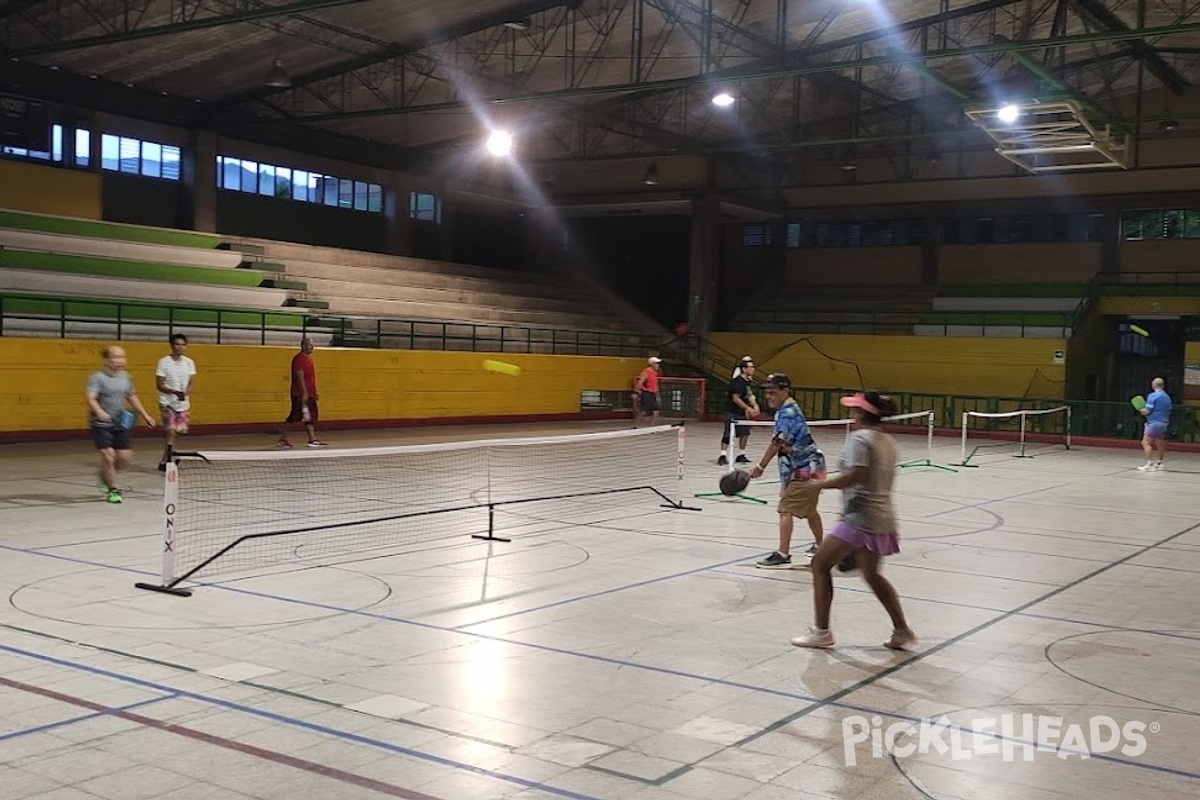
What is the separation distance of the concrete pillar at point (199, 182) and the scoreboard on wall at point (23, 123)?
18.1ft

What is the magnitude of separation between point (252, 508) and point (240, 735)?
8.96 metres

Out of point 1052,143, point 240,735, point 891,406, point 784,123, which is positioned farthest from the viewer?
point 784,123

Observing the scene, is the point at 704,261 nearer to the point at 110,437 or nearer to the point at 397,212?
the point at 397,212

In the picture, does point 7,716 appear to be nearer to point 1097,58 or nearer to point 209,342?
point 209,342

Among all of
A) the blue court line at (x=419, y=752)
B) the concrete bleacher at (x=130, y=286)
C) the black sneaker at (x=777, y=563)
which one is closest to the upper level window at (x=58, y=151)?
the concrete bleacher at (x=130, y=286)

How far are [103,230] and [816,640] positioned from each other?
30.3 metres

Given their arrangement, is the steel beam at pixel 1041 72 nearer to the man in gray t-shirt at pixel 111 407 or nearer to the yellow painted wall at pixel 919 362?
the yellow painted wall at pixel 919 362

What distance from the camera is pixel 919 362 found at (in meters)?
42.8

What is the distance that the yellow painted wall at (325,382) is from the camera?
23.6 m

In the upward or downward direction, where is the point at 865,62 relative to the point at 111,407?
upward

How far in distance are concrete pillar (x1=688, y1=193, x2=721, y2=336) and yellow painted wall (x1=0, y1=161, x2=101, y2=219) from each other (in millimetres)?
22221

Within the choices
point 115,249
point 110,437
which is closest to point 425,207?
point 115,249

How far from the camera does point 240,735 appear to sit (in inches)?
240

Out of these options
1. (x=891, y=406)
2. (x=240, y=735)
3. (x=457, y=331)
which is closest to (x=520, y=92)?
(x=457, y=331)
